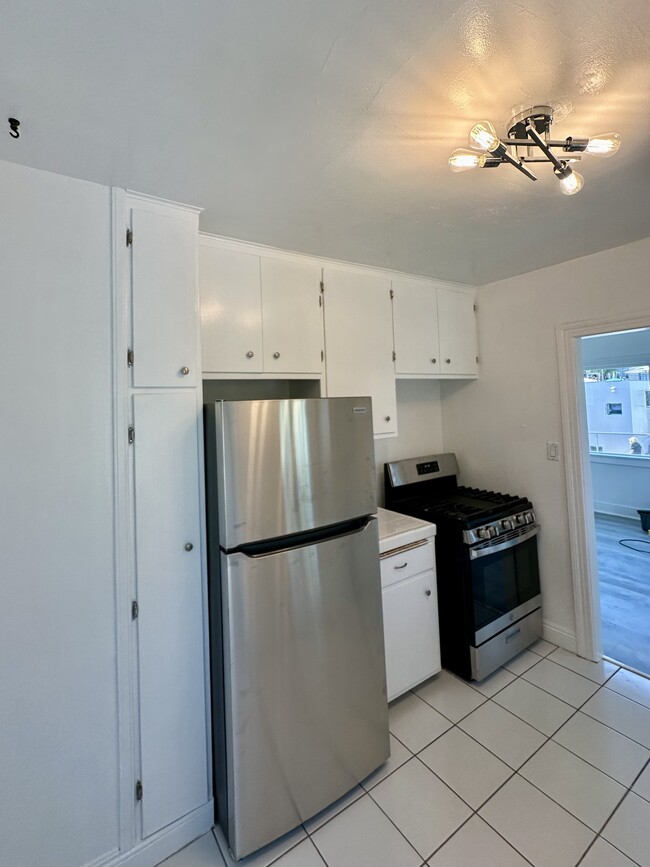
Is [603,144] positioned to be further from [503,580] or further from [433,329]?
[503,580]

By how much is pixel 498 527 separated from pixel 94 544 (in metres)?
2.11

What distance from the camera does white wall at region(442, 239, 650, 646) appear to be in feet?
7.36

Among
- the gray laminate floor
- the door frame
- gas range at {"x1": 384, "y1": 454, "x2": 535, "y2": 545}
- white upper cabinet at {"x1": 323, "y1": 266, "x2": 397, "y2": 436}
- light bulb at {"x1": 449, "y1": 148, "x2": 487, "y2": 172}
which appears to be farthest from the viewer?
the gray laminate floor

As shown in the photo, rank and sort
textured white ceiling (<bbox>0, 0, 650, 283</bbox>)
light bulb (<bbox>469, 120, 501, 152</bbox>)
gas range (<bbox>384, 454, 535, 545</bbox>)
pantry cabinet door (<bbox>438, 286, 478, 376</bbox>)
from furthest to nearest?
pantry cabinet door (<bbox>438, 286, 478, 376</bbox>) < gas range (<bbox>384, 454, 535, 545</bbox>) < light bulb (<bbox>469, 120, 501, 152</bbox>) < textured white ceiling (<bbox>0, 0, 650, 283</bbox>)

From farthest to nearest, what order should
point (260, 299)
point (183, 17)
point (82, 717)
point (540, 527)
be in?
point (540, 527)
point (260, 299)
point (82, 717)
point (183, 17)

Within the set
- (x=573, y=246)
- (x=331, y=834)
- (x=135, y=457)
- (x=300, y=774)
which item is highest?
(x=573, y=246)

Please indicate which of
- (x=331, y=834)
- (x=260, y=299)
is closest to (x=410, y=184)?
(x=260, y=299)

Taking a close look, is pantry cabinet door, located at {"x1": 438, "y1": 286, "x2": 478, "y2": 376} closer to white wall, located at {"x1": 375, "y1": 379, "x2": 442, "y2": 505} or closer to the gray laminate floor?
white wall, located at {"x1": 375, "y1": 379, "x2": 442, "y2": 505}

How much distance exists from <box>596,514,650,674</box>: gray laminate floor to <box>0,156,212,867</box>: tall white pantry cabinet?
2.59 metres

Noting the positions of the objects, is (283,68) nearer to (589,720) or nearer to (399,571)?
(399,571)

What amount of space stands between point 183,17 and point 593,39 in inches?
36.3

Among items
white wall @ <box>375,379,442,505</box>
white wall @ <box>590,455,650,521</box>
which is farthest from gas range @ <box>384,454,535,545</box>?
white wall @ <box>590,455,650,521</box>

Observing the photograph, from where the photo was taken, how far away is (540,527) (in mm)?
2607

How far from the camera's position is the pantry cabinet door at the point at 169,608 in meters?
1.41
